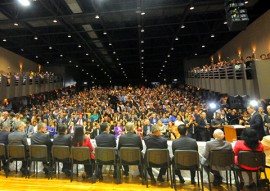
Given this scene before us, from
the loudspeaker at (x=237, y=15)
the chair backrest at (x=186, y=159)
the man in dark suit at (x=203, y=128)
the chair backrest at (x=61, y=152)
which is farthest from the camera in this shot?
the man in dark suit at (x=203, y=128)

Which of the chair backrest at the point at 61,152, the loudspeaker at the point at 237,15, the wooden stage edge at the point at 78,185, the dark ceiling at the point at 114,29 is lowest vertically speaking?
the wooden stage edge at the point at 78,185

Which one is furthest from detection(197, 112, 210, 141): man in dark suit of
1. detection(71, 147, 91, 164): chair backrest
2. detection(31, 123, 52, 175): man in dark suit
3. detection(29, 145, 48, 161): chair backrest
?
detection(29, 145, 48, 161): chair backrest

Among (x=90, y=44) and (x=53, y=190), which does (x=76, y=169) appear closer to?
(x=53, y=190)

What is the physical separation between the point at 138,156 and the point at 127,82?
32500 mm

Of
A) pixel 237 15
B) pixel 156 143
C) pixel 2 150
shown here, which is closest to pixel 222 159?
pixel 156 143

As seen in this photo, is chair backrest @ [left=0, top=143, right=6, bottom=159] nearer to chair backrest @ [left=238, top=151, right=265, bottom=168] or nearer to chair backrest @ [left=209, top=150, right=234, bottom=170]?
chair backrest @ [left=209, top=150, right=234, bottom=170]

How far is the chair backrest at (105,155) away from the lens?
166 inches

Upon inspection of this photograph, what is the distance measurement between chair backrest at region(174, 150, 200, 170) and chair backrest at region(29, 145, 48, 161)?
2801mm

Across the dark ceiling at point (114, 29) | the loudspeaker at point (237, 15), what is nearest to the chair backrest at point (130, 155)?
the loudspeaker at point (237, 15)

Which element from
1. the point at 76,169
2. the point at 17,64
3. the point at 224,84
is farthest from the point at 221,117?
the point at 17,64

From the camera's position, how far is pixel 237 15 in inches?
265

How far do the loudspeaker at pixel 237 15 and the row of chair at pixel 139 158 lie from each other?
4755mm

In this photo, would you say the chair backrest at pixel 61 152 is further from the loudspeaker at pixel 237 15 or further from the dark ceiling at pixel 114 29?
the dark ceiling at pixel 114 29

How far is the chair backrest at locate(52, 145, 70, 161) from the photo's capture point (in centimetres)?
436
